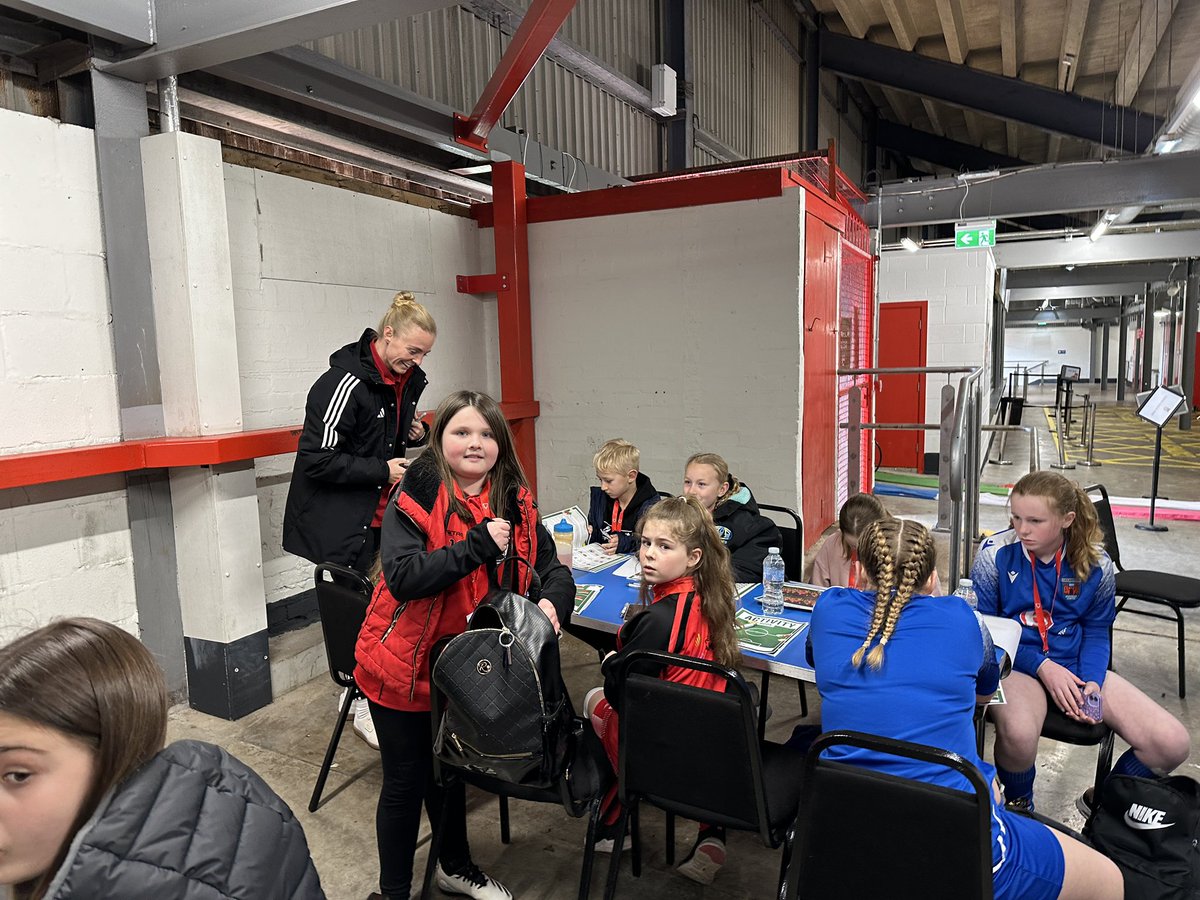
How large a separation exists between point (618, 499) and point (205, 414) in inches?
69.2

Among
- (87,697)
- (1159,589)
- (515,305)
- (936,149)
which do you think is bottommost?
(1159,589)

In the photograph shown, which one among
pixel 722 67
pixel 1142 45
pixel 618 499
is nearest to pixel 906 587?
pixel 618 499

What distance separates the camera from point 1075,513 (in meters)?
2.41

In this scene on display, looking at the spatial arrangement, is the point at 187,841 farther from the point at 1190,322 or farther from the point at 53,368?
the point at 1190,322

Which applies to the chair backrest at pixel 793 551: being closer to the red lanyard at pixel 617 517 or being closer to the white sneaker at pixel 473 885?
the red lanyard at pixel 617 517

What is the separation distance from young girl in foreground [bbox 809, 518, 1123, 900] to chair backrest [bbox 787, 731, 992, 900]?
4.8 inches

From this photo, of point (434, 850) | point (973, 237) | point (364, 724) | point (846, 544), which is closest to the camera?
point (434, 850)

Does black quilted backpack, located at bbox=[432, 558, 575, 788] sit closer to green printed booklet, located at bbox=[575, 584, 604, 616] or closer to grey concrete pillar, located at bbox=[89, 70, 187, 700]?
green printed booklet, located at bbox=[575, 584, 604, 616]


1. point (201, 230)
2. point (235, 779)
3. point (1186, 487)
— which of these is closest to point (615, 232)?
point (201, 230)

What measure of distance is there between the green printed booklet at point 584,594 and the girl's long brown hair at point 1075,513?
1.41 m

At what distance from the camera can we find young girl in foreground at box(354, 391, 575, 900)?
1831mm

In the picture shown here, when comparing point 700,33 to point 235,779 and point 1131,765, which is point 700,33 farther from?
point 235,779

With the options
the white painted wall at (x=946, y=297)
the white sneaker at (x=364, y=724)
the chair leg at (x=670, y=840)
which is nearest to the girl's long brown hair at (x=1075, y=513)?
the chair leg at (x=670, y=840)

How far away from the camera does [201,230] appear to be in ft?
10.2
